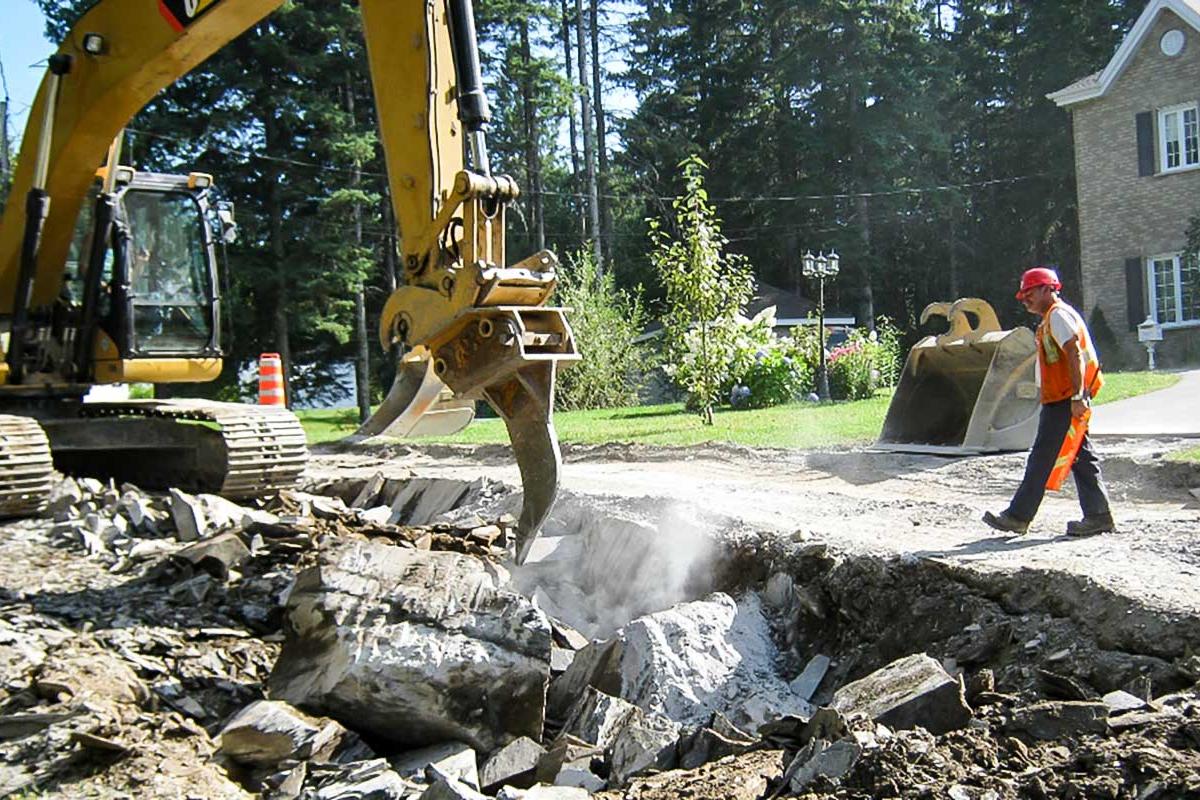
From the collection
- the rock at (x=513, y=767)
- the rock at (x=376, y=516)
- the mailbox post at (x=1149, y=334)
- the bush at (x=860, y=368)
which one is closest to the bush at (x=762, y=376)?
the bush at (x=860, y=368)

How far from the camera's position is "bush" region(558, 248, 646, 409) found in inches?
942

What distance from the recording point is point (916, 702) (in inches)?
155

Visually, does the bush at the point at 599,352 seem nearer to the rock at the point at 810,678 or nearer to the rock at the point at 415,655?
the rock at the point at 810,678

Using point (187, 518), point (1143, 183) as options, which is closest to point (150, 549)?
point (187, 518)

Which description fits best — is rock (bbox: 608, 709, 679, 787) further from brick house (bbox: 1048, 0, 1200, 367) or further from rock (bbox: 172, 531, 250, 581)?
brick house (bbox: 1048, 0, 1200, 367)

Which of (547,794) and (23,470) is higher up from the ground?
(23,470)

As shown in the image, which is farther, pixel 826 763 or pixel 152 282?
pixel 152 282

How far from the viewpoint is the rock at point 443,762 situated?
447cm

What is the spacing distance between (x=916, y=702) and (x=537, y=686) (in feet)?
5.90

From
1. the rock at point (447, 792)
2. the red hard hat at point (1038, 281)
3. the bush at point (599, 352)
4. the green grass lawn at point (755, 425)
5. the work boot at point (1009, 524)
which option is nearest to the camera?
the rock at point (447, 792)

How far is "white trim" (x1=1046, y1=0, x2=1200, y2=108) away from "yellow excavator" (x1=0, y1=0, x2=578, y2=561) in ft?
64.9

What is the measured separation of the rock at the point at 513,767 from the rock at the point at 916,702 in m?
1.26

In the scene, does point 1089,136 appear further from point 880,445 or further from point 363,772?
point 363,772

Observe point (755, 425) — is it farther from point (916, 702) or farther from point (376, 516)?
point (916, 702)
